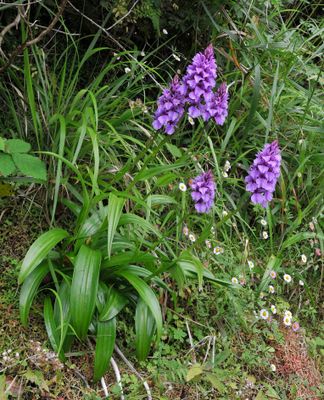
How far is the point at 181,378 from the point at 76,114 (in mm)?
1209

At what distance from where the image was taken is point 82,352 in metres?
2.22

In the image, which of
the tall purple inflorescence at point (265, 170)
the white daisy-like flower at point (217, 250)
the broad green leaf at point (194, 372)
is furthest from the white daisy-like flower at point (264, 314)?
the tall purple inflorescence at point (265, 170)

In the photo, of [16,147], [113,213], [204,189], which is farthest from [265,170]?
[16,147]

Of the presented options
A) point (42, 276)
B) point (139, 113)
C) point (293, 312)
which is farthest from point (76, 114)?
point (293, 312)

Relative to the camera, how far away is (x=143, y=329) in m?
2.21

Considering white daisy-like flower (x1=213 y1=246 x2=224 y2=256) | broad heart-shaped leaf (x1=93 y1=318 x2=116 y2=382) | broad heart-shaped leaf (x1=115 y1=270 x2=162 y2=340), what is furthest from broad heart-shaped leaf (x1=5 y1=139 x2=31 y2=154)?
white daisy-like flower (x1=213 y1=246 x2=224 y2=256)

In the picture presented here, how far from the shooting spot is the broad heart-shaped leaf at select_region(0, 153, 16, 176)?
2.18 metres

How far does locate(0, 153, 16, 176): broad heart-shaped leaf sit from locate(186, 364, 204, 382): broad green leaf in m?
1.00

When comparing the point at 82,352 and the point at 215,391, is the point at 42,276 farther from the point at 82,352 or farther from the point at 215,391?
the point at 215,391

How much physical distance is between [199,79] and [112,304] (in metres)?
0.87

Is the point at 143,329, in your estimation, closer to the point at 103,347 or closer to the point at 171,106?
the point at 103,347

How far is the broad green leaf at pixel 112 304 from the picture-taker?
2.17 m

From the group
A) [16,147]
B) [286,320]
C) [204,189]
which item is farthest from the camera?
[286,320]

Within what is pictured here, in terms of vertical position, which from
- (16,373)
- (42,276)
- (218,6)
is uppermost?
(218,6)
